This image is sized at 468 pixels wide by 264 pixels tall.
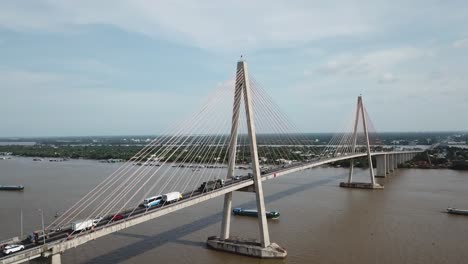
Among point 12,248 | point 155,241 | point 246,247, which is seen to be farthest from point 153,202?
point 12,248

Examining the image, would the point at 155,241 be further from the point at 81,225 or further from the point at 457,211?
the point at 457,211

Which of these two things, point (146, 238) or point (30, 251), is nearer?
point (30, 251)

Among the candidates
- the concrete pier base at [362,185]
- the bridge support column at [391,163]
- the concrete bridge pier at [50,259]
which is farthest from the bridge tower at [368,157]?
the concrete bridge pier at [50,259]

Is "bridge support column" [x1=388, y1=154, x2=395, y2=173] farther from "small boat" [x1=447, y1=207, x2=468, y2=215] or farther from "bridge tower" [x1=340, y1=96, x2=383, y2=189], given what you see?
"small boat" [x1=447, y1=207, x2=468, y2=215]

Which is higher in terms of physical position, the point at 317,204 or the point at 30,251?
the point at 30,251

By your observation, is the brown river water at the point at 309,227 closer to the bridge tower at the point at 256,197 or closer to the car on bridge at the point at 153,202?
the bridge tower at the point at 256,197

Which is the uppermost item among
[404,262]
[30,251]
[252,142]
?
[252,142]

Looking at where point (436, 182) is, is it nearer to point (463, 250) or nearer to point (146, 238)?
point (463, 250)

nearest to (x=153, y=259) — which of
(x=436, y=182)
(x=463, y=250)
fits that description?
(x=463, y=250)
